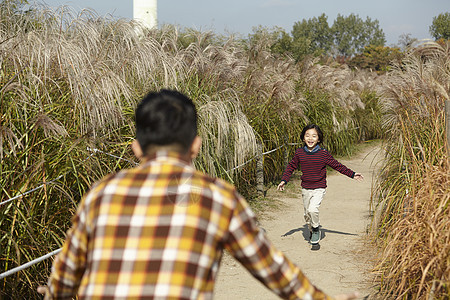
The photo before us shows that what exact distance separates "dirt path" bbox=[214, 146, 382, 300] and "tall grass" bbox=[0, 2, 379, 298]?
3.07ft

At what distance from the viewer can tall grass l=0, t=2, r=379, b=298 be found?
12.6ft

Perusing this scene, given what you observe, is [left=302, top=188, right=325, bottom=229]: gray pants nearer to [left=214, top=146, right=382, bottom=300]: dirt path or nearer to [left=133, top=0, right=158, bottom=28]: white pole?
[left=214, top=146, right=382, bottom=300]: dirt path

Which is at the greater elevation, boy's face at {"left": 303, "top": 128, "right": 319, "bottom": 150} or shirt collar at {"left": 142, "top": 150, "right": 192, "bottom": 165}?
shirt collar at {"left": 142, "top": 150, "right": 192, "bottom": 165}

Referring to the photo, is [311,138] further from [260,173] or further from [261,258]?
[261,258]

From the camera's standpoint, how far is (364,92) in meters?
18.5

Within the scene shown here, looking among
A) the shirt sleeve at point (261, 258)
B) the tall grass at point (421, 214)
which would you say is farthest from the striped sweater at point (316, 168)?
the shirt sleeve at point (261, 258)

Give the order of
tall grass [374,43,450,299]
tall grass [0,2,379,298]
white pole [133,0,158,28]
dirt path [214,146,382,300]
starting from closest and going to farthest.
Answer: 1. tall grass [374,43,450,299]
2. tall grass [0,2,379,298]
3. dirt path [214,146,382,300]
4. white pole [133,0,158,28]

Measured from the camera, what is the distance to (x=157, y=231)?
1430 mm

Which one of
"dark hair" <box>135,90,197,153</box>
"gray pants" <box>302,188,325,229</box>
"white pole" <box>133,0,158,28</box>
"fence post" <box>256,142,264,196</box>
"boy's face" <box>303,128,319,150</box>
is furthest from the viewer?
"white pole" <box>133,0,158,28</box>

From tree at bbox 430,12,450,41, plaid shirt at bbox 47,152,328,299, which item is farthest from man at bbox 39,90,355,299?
tree at bbox 430,12,450,41

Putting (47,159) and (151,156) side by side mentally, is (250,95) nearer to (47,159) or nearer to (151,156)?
(47,159)

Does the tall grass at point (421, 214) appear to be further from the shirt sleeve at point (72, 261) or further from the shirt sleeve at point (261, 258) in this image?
the shirt sleeve at point (72, 261)

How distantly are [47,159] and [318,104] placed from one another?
895cm

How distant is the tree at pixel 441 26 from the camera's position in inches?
2867
